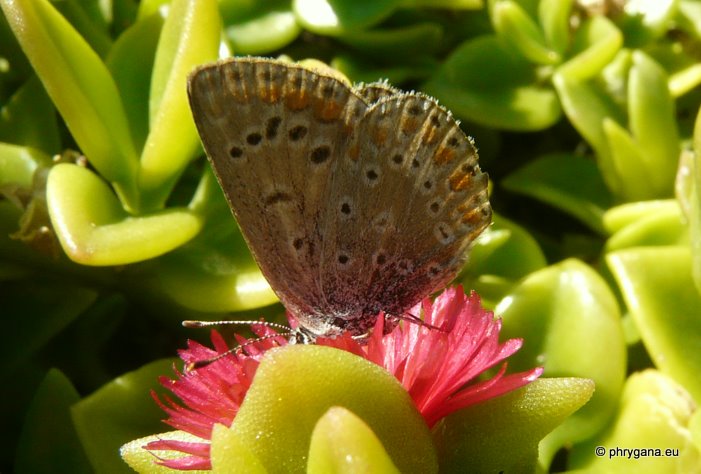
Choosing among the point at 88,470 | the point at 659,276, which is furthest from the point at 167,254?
the point at 659,276

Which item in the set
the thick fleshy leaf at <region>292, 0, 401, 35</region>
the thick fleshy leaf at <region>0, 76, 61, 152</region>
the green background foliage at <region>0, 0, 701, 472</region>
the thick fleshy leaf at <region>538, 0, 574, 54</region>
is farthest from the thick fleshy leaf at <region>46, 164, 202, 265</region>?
the thick fleshy leaf at <region>538, 0, 574, 54</region>

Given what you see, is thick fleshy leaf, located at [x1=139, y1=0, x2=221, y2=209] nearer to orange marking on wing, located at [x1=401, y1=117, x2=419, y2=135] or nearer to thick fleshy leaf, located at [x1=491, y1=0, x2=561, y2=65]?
orange marking on wing, located at [x1=401, y1=117, x2=419, y2=135]

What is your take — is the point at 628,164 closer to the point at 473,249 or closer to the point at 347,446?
the point at 473,249

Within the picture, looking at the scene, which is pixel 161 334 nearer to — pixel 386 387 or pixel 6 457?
pixel 6 457

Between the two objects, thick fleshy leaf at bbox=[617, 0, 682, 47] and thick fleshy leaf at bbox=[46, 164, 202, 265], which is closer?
thick fleshy leaf at bbox=[46, 164, 202, 265]

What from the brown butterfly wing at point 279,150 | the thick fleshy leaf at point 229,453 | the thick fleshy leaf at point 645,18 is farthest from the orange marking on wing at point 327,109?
the thick fleshy leaf at point 645,18

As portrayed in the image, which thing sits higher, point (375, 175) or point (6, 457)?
point (375, 175)
